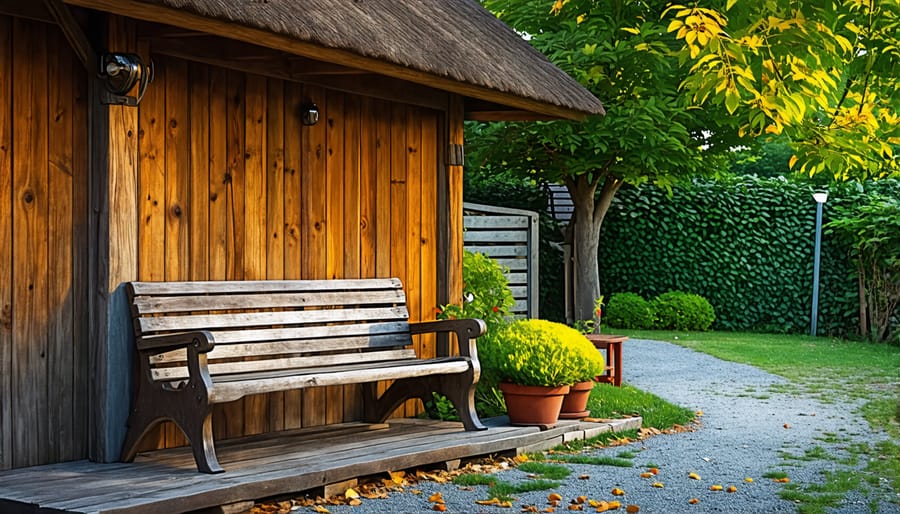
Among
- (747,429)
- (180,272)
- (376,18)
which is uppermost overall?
(376,18)

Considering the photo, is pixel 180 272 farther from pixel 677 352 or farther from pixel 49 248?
pixel 677 352

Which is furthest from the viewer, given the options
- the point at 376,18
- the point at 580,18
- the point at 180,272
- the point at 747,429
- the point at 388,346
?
the point at 580,18

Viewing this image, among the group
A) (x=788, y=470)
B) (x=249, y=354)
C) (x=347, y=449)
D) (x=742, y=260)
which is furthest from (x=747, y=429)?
(x=742, y=260)

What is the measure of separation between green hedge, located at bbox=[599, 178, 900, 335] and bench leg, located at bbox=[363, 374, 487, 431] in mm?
10241

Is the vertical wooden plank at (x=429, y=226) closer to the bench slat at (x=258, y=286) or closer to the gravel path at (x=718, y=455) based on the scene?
the bench slat at (x=258, y=286)

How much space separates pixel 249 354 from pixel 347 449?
27.9 inches

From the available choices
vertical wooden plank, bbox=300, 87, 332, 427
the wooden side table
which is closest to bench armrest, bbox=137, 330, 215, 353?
vertical wooden plank, bbox=300, 87, 332, 427

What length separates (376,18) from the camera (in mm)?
6293

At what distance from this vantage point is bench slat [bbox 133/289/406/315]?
17.9ft

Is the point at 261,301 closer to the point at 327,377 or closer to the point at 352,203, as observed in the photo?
the point at 327,377

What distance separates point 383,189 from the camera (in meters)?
7.21

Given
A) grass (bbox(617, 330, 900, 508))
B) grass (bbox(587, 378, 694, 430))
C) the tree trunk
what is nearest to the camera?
grass (bbox(617, 330, 900, 508))

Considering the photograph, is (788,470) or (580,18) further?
(580,18)

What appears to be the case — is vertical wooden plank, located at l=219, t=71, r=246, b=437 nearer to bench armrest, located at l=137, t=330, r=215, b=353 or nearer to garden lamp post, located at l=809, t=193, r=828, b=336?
bench armrest, located at l=137, t=330, r=215, b=353
